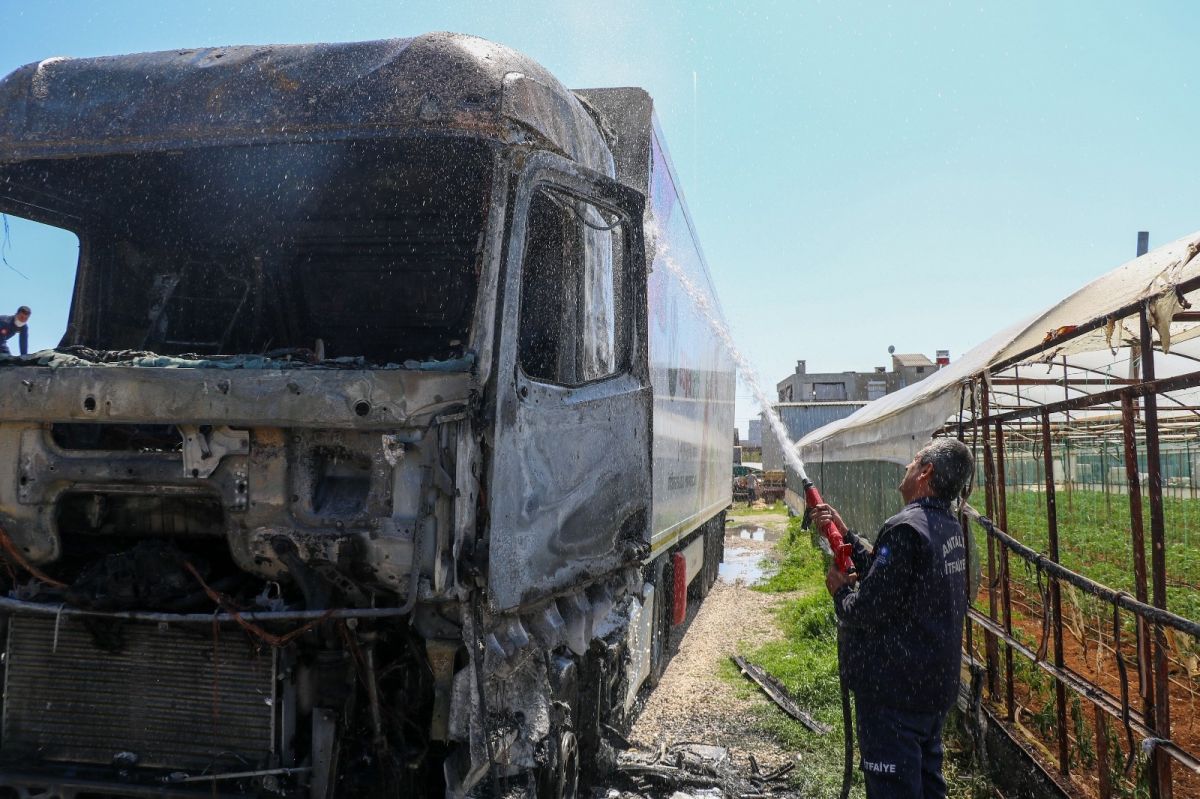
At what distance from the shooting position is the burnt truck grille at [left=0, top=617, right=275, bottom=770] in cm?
333

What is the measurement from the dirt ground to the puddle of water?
40.6 inches

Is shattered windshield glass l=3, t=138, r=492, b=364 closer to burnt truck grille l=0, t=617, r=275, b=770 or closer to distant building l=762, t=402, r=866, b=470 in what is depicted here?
burnt truck grille l=0, t=617, r=275, b=770

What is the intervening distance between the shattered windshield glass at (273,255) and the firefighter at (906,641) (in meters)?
1.99

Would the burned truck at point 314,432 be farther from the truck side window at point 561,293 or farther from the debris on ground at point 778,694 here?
the debris on ground at point 778,694

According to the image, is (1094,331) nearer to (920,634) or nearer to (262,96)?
(920,634)

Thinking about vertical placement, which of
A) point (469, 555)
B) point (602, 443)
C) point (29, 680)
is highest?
point (602, 443)

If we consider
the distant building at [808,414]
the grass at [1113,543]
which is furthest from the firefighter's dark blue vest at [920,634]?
the distant building at [808,414]

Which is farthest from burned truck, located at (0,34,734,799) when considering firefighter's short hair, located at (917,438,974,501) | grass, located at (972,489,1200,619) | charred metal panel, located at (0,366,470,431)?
grass, located at (972,489,1200,619)

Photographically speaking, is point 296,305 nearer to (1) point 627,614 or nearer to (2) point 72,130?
(2) point 72,130

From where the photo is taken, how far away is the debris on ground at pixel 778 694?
655cm

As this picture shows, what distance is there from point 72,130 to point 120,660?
213 cm

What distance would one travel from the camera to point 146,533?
11.4 feet

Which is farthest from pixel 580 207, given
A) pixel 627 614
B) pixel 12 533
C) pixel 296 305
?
pixel 12 533

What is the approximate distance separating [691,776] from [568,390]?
2.90 m
